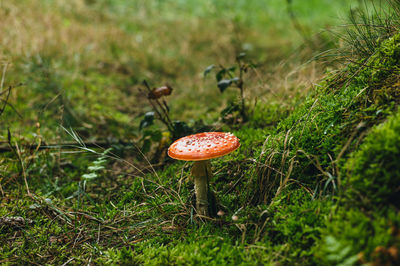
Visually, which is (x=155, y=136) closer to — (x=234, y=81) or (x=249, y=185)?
(x=234, y=81)

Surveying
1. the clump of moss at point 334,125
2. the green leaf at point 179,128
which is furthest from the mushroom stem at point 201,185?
the green leaf at point 179,128

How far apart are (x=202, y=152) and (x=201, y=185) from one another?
15.6 inches

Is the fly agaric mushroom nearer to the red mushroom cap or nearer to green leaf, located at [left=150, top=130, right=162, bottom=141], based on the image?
the red mushroom cap

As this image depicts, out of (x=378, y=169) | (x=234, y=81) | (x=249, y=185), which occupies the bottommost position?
(x=249, y=185)

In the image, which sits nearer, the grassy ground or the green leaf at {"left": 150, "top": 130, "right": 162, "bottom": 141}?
the grassy ground

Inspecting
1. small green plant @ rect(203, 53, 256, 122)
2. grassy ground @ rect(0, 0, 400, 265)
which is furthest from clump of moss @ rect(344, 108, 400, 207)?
small green plant @ rect(203, 53, 256, 122)

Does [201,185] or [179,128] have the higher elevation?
[179,128]

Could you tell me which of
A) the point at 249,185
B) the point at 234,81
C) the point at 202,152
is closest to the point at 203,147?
the point at 202,152

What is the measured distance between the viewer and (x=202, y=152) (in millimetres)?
1914

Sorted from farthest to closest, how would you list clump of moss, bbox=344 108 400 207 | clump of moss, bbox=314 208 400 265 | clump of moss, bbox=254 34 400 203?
clump of moss, bbox=254 34 400 203, clump of moss, bbox=344 108 400 207, clump of moss, bbox=314 208 400 265

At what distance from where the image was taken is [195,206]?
2.31 meters

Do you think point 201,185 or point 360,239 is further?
point 201,185

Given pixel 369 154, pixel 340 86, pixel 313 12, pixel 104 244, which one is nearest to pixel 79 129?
pixel 104 244

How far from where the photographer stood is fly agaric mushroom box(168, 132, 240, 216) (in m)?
1.92
